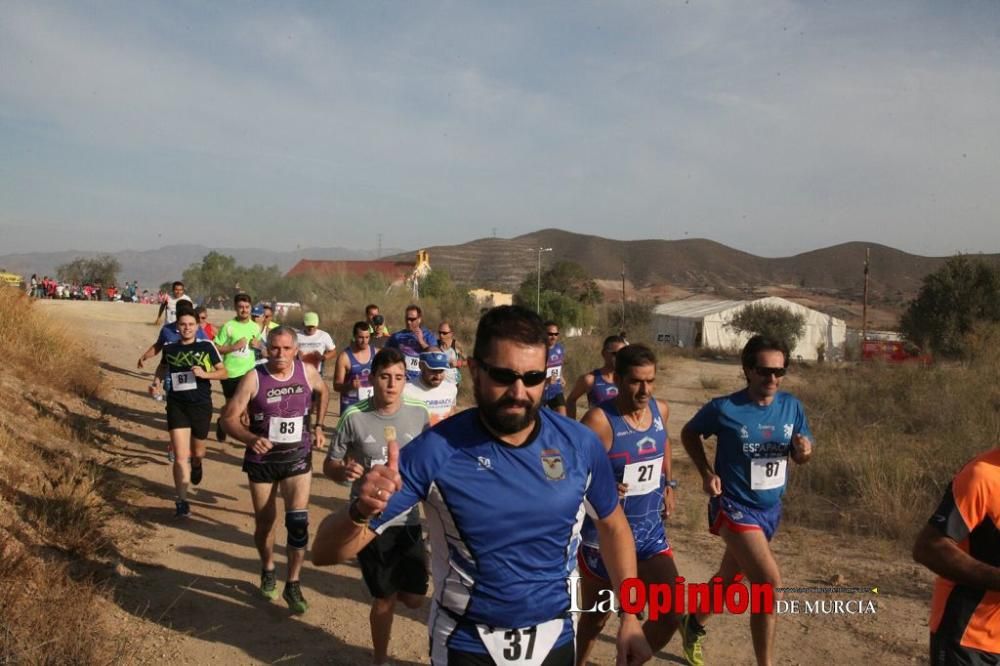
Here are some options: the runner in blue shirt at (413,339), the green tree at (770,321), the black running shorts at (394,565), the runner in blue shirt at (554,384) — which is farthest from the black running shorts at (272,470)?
the green tree at (770,321)

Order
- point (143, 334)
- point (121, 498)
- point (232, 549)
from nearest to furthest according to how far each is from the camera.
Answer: point (232, 549), point (121, 498), point (143, 334)

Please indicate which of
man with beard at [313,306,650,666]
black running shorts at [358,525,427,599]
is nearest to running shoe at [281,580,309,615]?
black running shorts at [358,525,427,599]

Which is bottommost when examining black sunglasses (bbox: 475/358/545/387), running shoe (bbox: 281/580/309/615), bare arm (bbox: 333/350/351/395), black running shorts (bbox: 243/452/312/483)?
running shoe (bbox: 281/580/309/615)

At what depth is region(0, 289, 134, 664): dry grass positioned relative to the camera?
13.1 ft

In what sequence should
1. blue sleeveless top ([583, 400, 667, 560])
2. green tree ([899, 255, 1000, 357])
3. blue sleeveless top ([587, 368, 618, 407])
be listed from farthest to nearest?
green tree ([899, 255, 1000, 357]), blue sleeveless top ([587, 368, 618, 407]), blue sleeveless top ([583, 400, 667, 560])

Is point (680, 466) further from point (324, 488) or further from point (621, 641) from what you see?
point (621, 641)

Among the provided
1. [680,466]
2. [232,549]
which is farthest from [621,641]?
[680,466]

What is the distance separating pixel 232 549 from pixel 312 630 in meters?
1.89

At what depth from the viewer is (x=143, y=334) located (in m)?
26.3

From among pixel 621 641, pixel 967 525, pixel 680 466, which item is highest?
pixel 967 525

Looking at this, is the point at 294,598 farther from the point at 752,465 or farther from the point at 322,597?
the point at 752,465

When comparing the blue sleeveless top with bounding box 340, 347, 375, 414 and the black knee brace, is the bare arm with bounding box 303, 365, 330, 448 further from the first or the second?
the blue sleeveless top with bounding box 340, 347, 375, 414

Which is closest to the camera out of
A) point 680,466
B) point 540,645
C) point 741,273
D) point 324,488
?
point 540,645

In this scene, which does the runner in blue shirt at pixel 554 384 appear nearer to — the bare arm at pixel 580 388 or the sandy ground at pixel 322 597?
the bare arm at pixel 580 388
